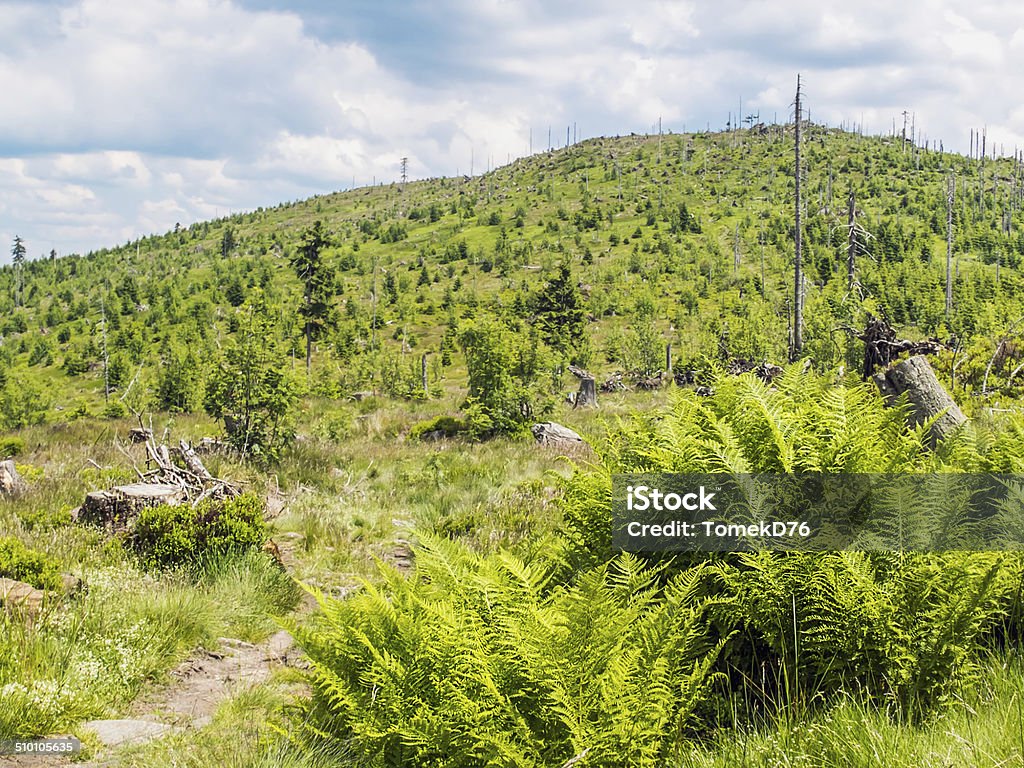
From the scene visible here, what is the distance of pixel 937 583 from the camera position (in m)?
2.62

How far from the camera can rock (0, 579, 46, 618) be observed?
446cm

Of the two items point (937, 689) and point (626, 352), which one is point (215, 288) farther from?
point (937, 689)

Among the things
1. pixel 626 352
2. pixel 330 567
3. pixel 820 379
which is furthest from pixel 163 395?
pixel 820 379

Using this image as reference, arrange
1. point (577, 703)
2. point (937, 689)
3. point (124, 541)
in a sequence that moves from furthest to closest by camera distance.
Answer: point (124, 541), point (937, 689), point (577, 703)

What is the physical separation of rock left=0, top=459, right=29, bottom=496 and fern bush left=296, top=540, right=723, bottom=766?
824cm

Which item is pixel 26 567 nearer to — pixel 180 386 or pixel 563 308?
pixel 180 386

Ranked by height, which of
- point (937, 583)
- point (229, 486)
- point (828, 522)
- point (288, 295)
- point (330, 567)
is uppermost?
point (288, 295)

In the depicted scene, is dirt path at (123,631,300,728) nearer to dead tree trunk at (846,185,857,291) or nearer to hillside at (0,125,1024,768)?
hillside at (0,125,1024,768)

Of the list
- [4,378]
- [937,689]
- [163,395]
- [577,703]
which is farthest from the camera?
[4,378]

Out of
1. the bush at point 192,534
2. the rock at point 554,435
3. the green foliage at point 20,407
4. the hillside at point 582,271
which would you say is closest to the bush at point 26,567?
the bush at point 192,534

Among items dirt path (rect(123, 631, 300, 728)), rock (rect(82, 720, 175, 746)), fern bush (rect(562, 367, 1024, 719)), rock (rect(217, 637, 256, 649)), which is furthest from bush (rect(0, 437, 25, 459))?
fern bush (rect(562, 367, 1024, 719))

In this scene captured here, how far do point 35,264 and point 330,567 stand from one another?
441 feet

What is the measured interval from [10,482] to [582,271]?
2794 inches

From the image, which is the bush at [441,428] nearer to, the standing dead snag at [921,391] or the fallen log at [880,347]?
the fallen log at [880,347]
